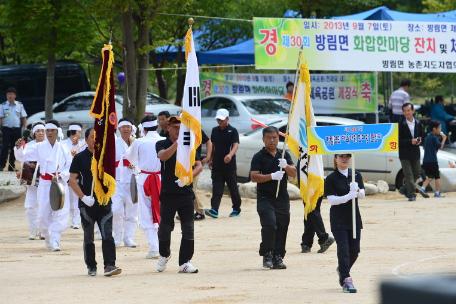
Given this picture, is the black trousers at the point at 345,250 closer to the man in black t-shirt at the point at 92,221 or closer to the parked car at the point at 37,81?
the man in black t-shirt at the point at 92,221

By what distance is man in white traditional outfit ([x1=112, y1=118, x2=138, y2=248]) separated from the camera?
1313 cm

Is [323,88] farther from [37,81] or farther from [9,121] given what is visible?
[37,81]

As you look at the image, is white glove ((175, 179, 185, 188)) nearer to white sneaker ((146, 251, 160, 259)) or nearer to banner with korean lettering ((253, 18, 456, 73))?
white sneaker ((146, 251, 160, 259))

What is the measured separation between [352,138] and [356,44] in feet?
39.6

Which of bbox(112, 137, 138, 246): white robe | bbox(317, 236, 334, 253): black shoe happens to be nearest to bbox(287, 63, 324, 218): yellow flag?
bbox(317, 236, 334, 253): black shoe

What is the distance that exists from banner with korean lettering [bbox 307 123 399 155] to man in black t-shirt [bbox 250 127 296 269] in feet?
2.21

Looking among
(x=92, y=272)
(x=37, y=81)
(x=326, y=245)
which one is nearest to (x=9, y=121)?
(x=37, y=81)

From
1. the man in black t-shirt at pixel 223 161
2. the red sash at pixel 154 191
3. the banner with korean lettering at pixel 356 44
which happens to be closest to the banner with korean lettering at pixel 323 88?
the banner with korean lettering at pixel 356 44

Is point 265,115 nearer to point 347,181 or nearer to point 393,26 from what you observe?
point 393,26

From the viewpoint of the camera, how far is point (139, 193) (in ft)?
40.0

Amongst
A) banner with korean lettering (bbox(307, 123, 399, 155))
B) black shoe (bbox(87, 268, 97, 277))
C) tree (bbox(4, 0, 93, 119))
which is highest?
tree (bbox(4, 0, 93, 119))

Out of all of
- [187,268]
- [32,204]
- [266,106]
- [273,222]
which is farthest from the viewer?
[266,106]

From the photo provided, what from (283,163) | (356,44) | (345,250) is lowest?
(345,250)

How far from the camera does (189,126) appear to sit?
10836 millimetres
